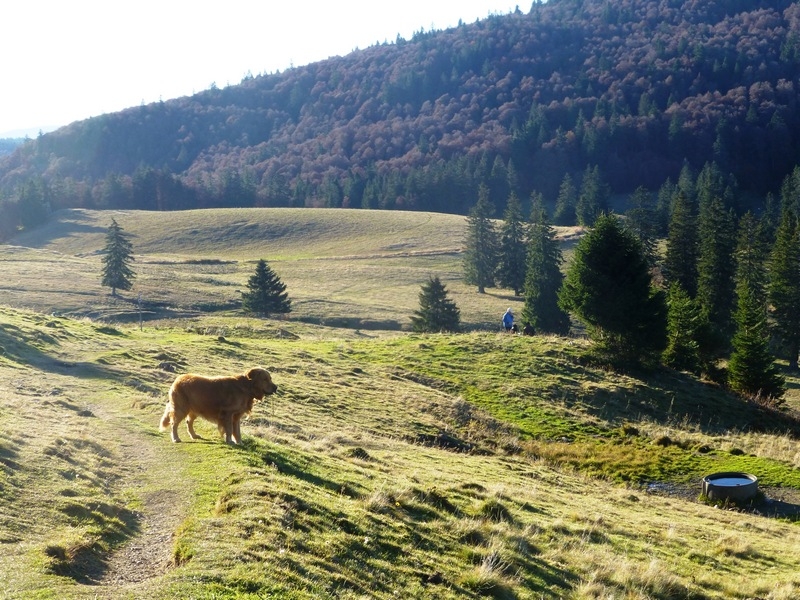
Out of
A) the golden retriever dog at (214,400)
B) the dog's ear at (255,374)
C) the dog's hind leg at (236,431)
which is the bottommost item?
the dog's hind leg at (236,431)

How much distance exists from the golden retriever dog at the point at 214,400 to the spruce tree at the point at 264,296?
43758 mm

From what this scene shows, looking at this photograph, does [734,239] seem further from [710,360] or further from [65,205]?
[65,205]

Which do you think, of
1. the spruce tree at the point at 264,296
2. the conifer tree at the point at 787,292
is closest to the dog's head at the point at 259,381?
the spruce tree at the point at 264,296

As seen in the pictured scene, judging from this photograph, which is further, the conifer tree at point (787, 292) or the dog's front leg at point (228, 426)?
the conifer tree at point (787, 292)

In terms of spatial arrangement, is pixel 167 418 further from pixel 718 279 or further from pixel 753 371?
pixel 718 279

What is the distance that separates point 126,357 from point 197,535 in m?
19.7

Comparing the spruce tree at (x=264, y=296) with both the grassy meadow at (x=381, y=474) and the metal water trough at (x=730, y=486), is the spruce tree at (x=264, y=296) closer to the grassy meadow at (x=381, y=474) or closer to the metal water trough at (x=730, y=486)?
the grassy meadow at (x=381, y=474)

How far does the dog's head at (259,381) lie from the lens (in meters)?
15.2

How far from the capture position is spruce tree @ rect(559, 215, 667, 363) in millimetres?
37031

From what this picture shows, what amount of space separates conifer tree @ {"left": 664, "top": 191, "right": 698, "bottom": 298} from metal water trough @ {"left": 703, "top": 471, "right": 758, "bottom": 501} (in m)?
46.3

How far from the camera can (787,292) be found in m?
57.7

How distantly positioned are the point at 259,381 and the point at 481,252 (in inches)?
2766

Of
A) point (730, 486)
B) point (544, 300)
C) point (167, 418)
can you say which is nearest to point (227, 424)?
point (167, 418)

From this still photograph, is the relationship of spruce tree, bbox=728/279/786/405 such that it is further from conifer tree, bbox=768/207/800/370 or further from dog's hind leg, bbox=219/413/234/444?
dog's hind leg, bbox=219/413/234/444
